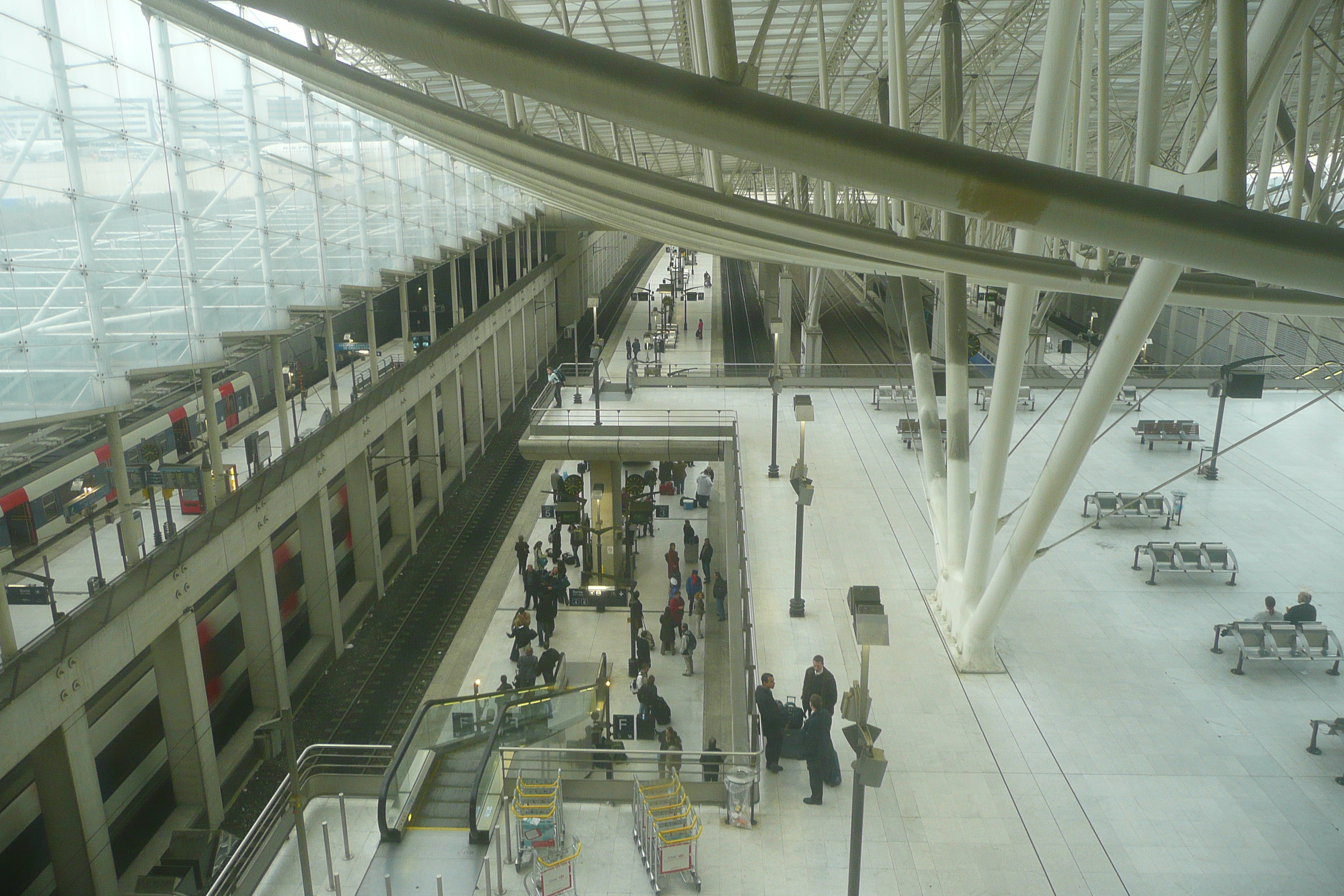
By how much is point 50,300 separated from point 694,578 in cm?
1231

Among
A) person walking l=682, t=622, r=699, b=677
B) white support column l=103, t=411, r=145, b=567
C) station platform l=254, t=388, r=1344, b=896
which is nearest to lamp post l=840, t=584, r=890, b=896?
station platform l=254, t=388, r=1344, b=896

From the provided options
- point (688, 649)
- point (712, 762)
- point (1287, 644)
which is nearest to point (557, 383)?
point (688, 649)

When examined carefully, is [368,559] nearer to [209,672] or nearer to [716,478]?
[209,672]

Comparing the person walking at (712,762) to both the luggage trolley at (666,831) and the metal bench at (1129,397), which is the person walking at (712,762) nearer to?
the luggage trolley at (666,831)

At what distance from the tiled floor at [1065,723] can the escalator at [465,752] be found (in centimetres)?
121

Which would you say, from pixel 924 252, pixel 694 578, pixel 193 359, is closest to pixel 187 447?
pixel 193 359

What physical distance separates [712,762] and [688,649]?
650 centimetres

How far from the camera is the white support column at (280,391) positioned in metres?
18.2

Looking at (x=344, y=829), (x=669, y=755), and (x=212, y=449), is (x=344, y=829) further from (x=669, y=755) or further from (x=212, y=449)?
(x=212, y=449)

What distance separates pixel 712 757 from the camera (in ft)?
38.6

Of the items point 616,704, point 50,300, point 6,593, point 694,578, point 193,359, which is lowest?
point 616,704

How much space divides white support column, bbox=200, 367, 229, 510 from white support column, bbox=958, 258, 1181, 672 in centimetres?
1207

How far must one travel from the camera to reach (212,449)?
53.3 ft

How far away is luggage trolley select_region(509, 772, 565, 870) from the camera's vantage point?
9.66 meters
